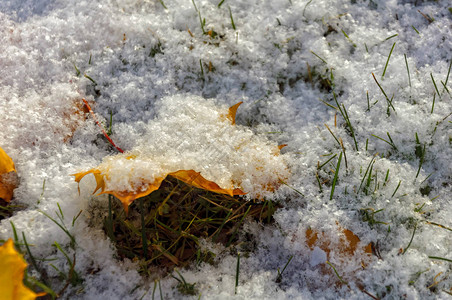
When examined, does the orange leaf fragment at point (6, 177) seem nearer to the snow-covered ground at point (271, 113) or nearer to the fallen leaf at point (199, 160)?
the snow-covered ground at point (271, 113)

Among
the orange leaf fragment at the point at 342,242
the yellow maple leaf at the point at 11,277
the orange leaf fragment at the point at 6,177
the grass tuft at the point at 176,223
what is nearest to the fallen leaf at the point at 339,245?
the orange leaf fragment at the point at 342,242

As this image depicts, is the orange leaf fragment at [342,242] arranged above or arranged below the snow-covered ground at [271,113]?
below

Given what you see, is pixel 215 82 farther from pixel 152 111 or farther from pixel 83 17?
pixel 83 17

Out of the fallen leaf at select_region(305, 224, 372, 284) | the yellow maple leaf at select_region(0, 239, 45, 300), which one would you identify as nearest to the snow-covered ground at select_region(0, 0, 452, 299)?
the fallen leaf at select_region(305, 224, 372, 284)

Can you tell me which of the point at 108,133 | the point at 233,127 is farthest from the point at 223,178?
the point at 108,133

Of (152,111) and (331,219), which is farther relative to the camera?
(152,111)

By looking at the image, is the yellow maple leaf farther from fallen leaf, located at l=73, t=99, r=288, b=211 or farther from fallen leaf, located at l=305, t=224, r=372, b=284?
fallen leaf, located at l=305, t=224, r=372, b=284
